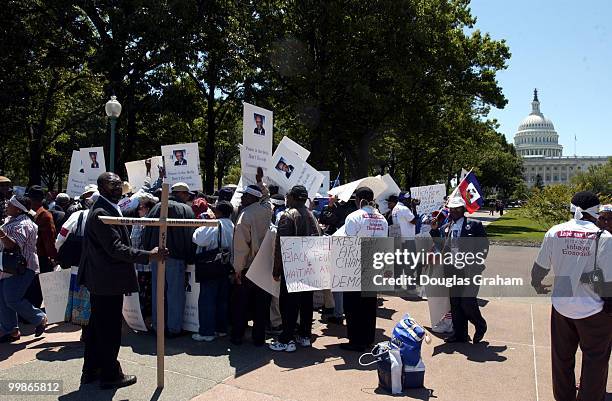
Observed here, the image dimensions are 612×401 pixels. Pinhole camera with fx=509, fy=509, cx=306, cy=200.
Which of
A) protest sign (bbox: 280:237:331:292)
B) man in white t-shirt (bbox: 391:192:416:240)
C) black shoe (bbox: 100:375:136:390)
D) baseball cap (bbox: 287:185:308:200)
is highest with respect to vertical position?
baseball cap (bbox: 287:185:308:200)

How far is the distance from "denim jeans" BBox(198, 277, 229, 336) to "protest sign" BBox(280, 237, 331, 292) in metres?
1.20

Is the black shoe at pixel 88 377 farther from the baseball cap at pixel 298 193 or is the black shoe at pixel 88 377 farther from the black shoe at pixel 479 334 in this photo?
the black shoe at pixel 479 334

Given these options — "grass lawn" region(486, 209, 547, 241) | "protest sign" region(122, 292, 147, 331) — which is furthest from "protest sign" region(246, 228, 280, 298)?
"grass lawn" region(486, 209, 547, 241)

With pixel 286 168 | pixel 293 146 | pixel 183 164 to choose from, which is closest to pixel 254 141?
pixel 286 168

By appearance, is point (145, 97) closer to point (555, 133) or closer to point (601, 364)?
point (601, 364)

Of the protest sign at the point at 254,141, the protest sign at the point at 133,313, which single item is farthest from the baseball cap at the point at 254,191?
the protest sign at the point at 133,313

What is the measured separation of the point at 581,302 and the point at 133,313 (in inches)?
212

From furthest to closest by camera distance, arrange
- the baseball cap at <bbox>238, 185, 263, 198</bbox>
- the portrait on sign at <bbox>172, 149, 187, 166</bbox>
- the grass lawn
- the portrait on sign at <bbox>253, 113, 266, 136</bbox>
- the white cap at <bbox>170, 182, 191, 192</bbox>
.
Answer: the grass lawn
the portrait on sign at <bbox>172, 149, 187, 166</bbox>
the portrait on sign at <bbox>253, 113, 266, 136</bbox>
the white cap at <bbox>170, 182, 191, 192</bbox>
the baseball cap at <bbox>238, 185, 263, 198</bbox>

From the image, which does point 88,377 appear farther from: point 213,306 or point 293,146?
point 293,146

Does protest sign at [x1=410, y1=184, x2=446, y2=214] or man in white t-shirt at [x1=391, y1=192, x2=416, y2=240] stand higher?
protest sign at [x1=410, y1=184, x2=446, y2=214]

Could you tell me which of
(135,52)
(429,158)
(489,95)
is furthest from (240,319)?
(429,158)

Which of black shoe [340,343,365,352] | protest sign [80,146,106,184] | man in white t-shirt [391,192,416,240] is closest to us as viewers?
black shoe [340,343,365,352]

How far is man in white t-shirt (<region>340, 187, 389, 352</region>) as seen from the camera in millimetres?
6297

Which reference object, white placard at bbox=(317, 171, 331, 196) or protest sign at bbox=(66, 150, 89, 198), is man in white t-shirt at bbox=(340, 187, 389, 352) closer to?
white placard at bbox=(317, 171, 331, 196)
